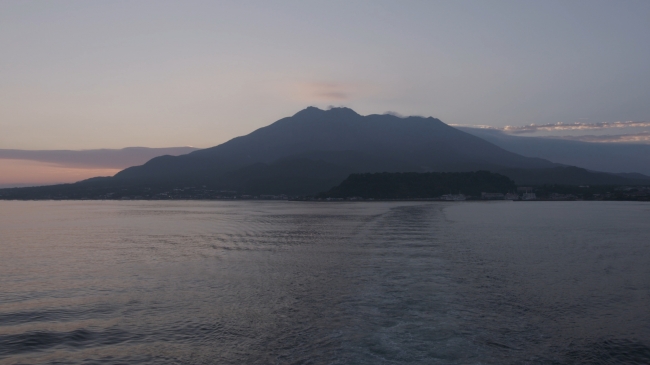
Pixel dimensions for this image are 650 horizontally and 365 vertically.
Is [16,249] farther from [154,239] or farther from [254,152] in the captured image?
[254,152]

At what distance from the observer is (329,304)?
1086 cm

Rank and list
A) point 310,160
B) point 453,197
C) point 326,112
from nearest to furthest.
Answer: point 453,197, point 310,160, point 326,112

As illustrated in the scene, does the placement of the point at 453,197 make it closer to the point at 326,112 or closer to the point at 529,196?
the point at 529,196

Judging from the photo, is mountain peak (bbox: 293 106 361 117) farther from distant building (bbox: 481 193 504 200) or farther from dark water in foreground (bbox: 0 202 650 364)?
dark water in foreground (bbox: 0 202 650 364)

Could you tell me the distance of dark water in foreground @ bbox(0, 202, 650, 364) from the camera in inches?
315

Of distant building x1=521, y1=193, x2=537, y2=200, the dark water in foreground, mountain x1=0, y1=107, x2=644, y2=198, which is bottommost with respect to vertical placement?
the dark water in foreground

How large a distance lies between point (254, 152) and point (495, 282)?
153723 mm

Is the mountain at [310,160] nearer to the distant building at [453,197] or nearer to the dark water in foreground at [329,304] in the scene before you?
the distant building at [453,197]

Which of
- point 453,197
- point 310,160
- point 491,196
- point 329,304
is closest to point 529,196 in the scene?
point 491,196

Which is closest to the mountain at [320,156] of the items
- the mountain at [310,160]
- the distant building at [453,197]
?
the mountain at [310,160]

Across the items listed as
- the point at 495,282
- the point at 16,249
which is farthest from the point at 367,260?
the point at 16,249

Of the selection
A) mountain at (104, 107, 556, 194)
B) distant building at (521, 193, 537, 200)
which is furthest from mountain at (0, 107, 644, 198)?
distant building at (521, 193, 537, 200)

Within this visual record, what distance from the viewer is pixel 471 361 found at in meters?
7.46

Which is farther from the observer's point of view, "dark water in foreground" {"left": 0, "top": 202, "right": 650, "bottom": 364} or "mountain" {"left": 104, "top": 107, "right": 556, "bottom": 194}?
"mountain" {"left": 104, "top": 107, "right": 556, "bottom": 194}
